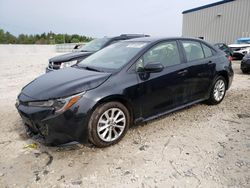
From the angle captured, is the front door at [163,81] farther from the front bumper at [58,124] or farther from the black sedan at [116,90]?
the front bumper at [58,124]

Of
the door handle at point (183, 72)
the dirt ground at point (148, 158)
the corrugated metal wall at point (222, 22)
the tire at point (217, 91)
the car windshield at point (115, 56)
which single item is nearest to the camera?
the dirt ground at point (148, 158)

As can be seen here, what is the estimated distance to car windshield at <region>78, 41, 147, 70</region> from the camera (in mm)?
3516

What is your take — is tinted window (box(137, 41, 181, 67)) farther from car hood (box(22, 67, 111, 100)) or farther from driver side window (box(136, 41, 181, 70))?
car hood (box(22, 67, 111, 100))

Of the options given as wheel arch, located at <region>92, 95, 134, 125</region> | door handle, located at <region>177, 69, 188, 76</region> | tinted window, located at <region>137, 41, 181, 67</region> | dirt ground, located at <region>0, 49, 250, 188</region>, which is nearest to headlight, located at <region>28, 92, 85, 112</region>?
wheel arch, located at <region>92, 95, 134, 125</region>

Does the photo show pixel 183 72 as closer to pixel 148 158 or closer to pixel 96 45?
pixel 148 158

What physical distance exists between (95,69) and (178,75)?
1.40 metres

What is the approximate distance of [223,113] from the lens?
4445 millimetres

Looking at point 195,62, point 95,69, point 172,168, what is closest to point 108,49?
point 95,69

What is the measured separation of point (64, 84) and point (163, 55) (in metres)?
1.73

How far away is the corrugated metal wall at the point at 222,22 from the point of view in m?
19.6

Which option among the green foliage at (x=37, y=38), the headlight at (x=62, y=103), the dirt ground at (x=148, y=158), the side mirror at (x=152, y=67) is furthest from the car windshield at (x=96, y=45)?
the green foliage at (x=37, y=38)

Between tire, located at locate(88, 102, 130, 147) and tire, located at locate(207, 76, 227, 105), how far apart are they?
7.44 feet

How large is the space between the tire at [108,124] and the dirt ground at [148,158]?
0.14 metres

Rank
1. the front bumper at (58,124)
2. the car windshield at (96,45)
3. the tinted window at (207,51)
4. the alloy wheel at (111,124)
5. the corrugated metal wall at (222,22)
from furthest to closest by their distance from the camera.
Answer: the corrugated metal wall at (222,22)
the car windshield at (96,45)
the tinted window at (207,51)
the alloy wheel at (111,124)
the front bumper at (58,124)
